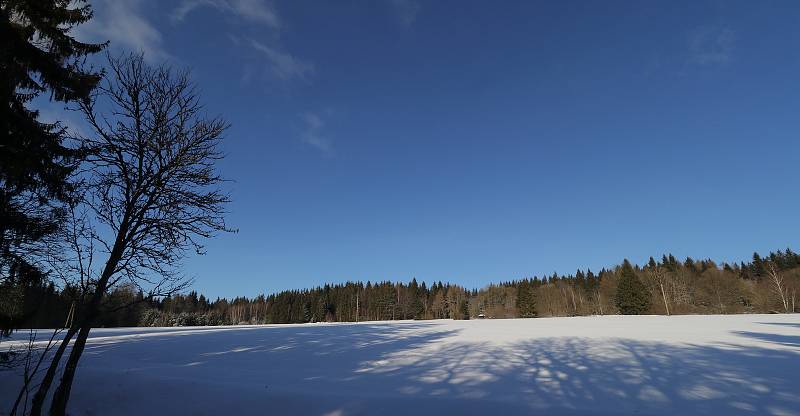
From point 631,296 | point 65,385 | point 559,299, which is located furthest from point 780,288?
point 65,385

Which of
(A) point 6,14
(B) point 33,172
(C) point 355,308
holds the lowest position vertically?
(C) point 355,308

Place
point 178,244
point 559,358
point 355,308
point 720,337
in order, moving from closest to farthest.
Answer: point 178,244, point 559,358, point 720,337, point 355,308

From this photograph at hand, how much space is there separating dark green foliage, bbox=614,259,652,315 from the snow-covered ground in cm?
5088

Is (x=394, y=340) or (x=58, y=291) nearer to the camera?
(x=58, y=291)

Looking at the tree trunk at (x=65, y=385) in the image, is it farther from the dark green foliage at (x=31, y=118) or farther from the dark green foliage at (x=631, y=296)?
the dark green foliage at (x=631, y=296)

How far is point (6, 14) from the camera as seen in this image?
366 inches

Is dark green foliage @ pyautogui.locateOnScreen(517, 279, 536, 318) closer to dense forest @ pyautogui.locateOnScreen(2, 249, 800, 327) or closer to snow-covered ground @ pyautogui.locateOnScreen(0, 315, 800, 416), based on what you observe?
dense forest @ pyautogui.locateOnScreen(2, 249, 800, 327)

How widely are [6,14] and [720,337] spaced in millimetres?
30593

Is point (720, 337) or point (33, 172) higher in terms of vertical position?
point (33, 172)

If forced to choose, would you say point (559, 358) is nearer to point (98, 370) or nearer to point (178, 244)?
point (178, 244)

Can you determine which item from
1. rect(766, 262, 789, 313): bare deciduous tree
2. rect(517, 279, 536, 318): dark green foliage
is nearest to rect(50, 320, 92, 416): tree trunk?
rect(766, 262, 789, 313): bare deciduous tree

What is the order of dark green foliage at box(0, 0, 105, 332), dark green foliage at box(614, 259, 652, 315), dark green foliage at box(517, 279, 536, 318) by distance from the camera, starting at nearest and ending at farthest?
dark green foliage at box(0, 0, 105, 332), dark green foliage at box(614, 259, 652, 315), dark green foliage at box(517, 279, 536, 318)

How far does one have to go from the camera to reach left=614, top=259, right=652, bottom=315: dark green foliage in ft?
207

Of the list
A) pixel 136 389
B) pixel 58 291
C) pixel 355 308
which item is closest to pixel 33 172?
pixel 58 291
